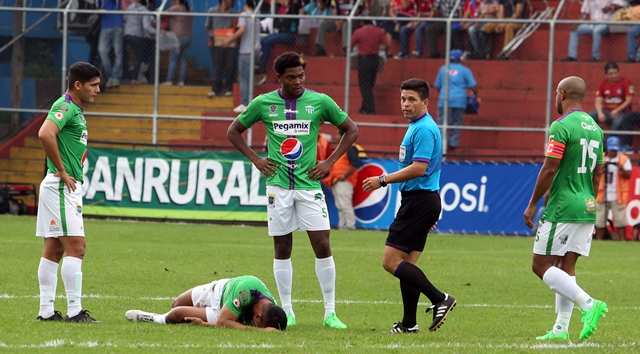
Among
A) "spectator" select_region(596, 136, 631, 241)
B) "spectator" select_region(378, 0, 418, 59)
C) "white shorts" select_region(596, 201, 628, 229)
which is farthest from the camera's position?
"spectator" select_region(378, 0, 418, 59)

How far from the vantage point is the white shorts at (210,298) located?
8.41 m

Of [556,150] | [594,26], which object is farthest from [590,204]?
[594,26]

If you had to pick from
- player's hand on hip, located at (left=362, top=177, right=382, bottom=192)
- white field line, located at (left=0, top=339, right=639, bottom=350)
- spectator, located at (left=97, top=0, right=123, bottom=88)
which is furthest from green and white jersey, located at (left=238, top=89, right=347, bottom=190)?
spectator, located at (left=97, top=0, right=123, bottom=88)

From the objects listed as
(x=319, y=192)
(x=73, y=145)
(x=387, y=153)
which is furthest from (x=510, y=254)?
(x=73, y=145)

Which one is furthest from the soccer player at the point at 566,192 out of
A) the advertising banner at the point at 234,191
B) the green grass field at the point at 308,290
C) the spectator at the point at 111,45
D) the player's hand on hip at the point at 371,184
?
the spectator at the point at 111,45

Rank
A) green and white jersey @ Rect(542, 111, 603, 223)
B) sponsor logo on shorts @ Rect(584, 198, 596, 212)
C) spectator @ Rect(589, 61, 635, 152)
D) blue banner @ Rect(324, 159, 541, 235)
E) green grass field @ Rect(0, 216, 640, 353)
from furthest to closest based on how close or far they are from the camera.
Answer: spectator @ Rect(589, 61, 635, 152)
blue banner @ Rect(324, 159, 541, 235)
sponsor logo on shorts @ Rect(584, 198, 596, 212)
green and white jersey @ Rect(542, 111, 603, 223)
green grass field @ Rect(0, 216, 640, 353)

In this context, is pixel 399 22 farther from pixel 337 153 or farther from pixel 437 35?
pixel 337 153

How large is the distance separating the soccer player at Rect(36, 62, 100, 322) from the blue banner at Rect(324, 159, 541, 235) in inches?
500

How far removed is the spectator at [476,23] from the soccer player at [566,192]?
14.3 m

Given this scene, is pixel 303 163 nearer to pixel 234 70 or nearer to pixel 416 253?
pixel 416 253

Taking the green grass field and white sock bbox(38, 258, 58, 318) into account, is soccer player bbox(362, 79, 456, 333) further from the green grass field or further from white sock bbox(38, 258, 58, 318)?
white sock bbox(38, 258, 58, 318)

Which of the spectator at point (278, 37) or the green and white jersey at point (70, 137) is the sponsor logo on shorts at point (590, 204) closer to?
the green and white jersey at point (70, 137)

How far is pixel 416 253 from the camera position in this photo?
8.73 meters

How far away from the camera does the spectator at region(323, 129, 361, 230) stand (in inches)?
835
